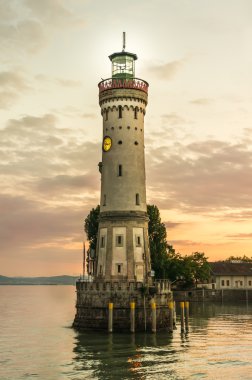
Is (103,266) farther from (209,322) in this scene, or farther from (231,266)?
(231,266)

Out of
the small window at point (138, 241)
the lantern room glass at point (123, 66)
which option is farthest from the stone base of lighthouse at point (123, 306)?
the lantern room glass at point (123, 66)

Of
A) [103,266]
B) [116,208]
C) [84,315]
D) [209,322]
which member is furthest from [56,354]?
[209,322]

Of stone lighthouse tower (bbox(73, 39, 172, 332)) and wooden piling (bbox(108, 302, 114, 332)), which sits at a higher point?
stone lighthouse tower (bbox(73, 39, 172, 332))

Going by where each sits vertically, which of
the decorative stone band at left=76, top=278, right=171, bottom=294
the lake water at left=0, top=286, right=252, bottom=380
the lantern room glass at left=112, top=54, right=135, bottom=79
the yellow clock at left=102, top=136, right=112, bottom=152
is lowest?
the lake water at left=0, top=286, right=252, bottom=380

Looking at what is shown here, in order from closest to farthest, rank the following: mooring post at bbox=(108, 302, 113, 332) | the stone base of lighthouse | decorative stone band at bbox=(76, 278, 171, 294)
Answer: mooring post at bbox=(108, 302, 113, 332), the stone base of lighthouse, decorative stone band at bbox=(76, 278, 171, 294)

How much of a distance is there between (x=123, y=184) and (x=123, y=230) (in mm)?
5731

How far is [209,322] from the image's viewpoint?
252ft

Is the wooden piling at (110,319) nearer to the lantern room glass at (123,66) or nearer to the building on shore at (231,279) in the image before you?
the lantern room glass at (123,66)

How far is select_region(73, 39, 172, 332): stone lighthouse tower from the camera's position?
2350 inches

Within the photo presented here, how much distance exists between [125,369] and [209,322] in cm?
3718

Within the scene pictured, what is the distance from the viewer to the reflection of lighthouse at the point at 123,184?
212ft

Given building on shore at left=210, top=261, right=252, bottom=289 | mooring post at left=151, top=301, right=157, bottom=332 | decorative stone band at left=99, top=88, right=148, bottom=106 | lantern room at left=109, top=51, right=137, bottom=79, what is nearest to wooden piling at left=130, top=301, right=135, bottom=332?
mooring post at left=151, top=301, right=157, bottom=332

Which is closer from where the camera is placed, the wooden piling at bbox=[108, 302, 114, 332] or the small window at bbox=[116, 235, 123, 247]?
the wooden piling at bbox=[108, 302, 114, 332]

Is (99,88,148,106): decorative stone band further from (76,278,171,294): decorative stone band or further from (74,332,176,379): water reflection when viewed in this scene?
(74,332,176,379): water reflection
